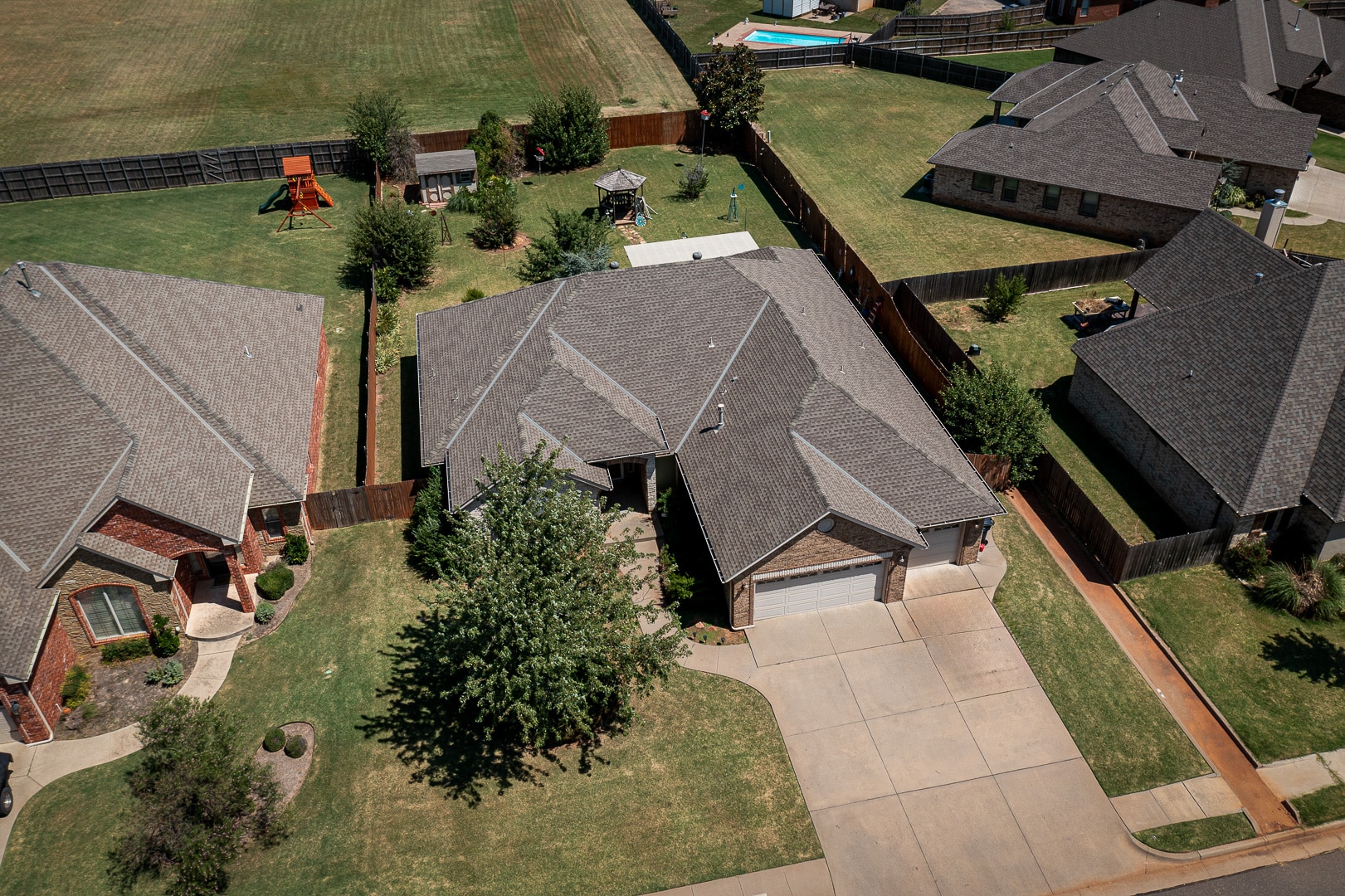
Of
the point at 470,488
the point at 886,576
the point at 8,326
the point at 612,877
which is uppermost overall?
the point at 8,326

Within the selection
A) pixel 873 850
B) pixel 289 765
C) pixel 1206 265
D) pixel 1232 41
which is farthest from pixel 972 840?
pixel 1232 41

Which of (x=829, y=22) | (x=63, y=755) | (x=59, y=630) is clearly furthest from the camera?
(x=829, y=22)

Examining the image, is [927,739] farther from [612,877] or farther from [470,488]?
[470,488]

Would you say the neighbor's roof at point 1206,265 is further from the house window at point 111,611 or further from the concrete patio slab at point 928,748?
the house window at point 111,611

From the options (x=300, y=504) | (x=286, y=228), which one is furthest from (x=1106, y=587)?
(x=286, y=228)

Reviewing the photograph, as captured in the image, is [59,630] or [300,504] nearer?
[59,630]

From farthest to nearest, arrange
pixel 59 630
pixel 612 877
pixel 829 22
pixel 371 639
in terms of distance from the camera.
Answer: pixel 829 22 < pixel 371 639 < pixel 59 630 < pixel 612 877

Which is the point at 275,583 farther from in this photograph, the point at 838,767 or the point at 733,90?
the point at 733,90

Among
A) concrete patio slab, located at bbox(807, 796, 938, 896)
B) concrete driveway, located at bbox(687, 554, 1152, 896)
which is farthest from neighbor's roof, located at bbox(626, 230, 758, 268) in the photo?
concrete patio slab, located at bbox(807, 796, 938, 896)

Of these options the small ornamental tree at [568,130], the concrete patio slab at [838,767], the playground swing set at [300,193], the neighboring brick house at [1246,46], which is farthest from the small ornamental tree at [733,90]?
the concrete patio slab at [838,767]
